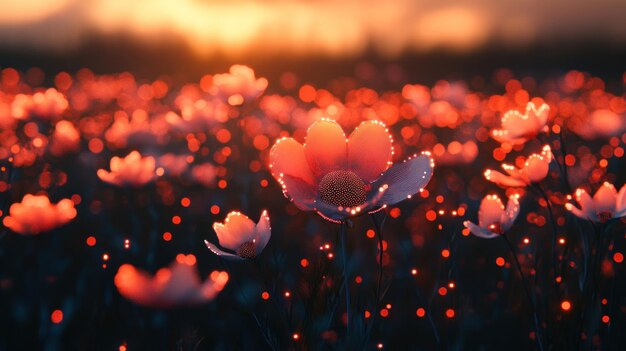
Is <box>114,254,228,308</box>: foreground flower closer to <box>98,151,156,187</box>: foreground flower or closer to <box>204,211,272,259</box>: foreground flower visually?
<box>204,211,272,259</box>: foreground flower

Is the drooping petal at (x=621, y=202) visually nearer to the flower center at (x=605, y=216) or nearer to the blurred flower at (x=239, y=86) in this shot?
the flower center at (x=605, y=216)

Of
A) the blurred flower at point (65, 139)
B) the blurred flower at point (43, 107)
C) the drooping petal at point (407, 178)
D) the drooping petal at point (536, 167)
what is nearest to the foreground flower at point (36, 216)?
the drooping petal at point (407, 178)

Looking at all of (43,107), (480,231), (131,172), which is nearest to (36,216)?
(131,172)

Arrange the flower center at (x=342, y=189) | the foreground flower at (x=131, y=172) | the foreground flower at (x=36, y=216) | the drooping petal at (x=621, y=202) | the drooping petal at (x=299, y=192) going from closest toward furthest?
the drooping petal at (x=299, y=192), the flower center at (x=342, y=189), the drooping petal at (x=621, y=202), the foreground flower at (x=36, y=216), the foreground flower at (x=131, y=172)

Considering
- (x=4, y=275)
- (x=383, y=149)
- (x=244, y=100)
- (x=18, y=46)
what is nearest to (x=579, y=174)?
(x=244, y=100)

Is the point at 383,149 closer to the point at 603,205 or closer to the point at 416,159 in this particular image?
the point at 416,159

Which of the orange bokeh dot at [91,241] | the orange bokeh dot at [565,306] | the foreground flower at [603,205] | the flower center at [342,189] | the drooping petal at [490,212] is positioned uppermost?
the foreground flower at [603,205]

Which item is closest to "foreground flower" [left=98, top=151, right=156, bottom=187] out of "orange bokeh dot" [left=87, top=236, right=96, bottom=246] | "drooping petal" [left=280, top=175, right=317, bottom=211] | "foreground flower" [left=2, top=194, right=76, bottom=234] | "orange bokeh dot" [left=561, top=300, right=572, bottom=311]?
"orange bokeh dot" [left=87, top=236, right=96, bottom=246]
